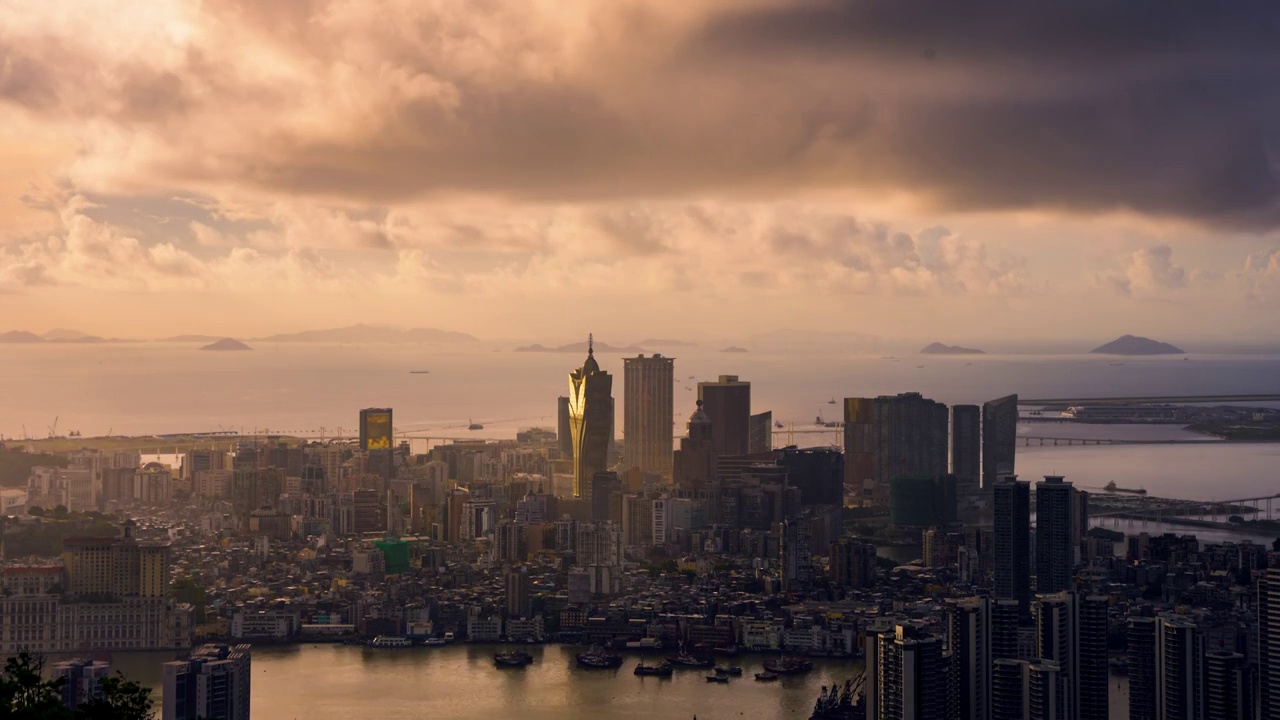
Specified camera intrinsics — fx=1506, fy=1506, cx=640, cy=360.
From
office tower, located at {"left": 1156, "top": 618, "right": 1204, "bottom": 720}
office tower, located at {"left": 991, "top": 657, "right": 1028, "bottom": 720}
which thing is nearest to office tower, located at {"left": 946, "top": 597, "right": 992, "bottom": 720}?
office tower, located at {"left": 991, "top": 657, "right": 1028, "bottom": 720}

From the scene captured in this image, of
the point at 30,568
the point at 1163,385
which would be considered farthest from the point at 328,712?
the point at 1163,385

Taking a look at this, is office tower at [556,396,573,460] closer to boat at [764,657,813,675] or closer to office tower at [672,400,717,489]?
office tower at [672,400,717,489]

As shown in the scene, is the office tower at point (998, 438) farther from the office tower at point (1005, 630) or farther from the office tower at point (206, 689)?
the office tower at point (206, 689)

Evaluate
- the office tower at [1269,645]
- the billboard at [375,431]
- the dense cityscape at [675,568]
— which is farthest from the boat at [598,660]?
the billboard at [375,431]

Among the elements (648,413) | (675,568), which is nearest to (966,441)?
(648,413)

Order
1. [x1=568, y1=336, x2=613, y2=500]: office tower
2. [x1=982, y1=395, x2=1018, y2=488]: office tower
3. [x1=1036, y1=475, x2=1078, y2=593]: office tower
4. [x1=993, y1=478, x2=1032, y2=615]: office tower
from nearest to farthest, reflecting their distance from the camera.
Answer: [x1=993, y1=478, x2=1032, y2=615]: office tower < [x1=1036, y1=475, x2=1078, y2=593]: office tower < [x1=568, y1=336, x2=613, y2=500]: office tower < [x1=982, y1=395, x2=1018, y2=488]: office tower

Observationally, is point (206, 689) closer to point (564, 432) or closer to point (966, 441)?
point (966, 441)
